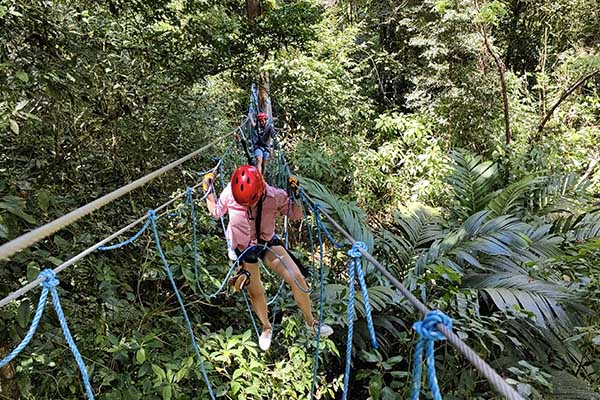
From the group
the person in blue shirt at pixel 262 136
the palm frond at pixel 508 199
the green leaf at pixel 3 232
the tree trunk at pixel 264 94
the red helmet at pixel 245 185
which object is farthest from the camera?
the tree trunk at pixel 264 94

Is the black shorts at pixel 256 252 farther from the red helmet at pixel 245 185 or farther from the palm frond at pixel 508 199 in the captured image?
the palm frond at pixel 508 199

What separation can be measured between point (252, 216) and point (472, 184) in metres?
2.78

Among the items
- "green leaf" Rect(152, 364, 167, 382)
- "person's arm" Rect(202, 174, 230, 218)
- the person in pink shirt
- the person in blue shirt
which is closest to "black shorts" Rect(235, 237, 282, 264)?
the person in pink shirt

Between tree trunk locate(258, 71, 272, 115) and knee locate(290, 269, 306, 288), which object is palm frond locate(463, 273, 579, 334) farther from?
tree trunk locate(258, 71, 272, 115)

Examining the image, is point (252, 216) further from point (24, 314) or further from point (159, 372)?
point (24, 314)

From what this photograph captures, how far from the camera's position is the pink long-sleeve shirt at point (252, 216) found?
1.98 m

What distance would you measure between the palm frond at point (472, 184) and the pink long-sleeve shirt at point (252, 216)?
246 cm

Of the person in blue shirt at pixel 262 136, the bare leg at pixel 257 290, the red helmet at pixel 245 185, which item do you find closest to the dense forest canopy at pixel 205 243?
the bare leg at pixel 257 290

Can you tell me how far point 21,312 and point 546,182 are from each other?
170 inches

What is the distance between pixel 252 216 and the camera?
78.4 inches

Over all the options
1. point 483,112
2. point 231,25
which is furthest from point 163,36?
point 483,112

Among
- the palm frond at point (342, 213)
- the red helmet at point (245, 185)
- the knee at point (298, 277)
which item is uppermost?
the red helmet at point (245, 185)

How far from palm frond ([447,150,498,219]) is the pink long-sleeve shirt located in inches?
96.8

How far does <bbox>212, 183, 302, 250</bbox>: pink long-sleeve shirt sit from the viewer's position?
1984mm
